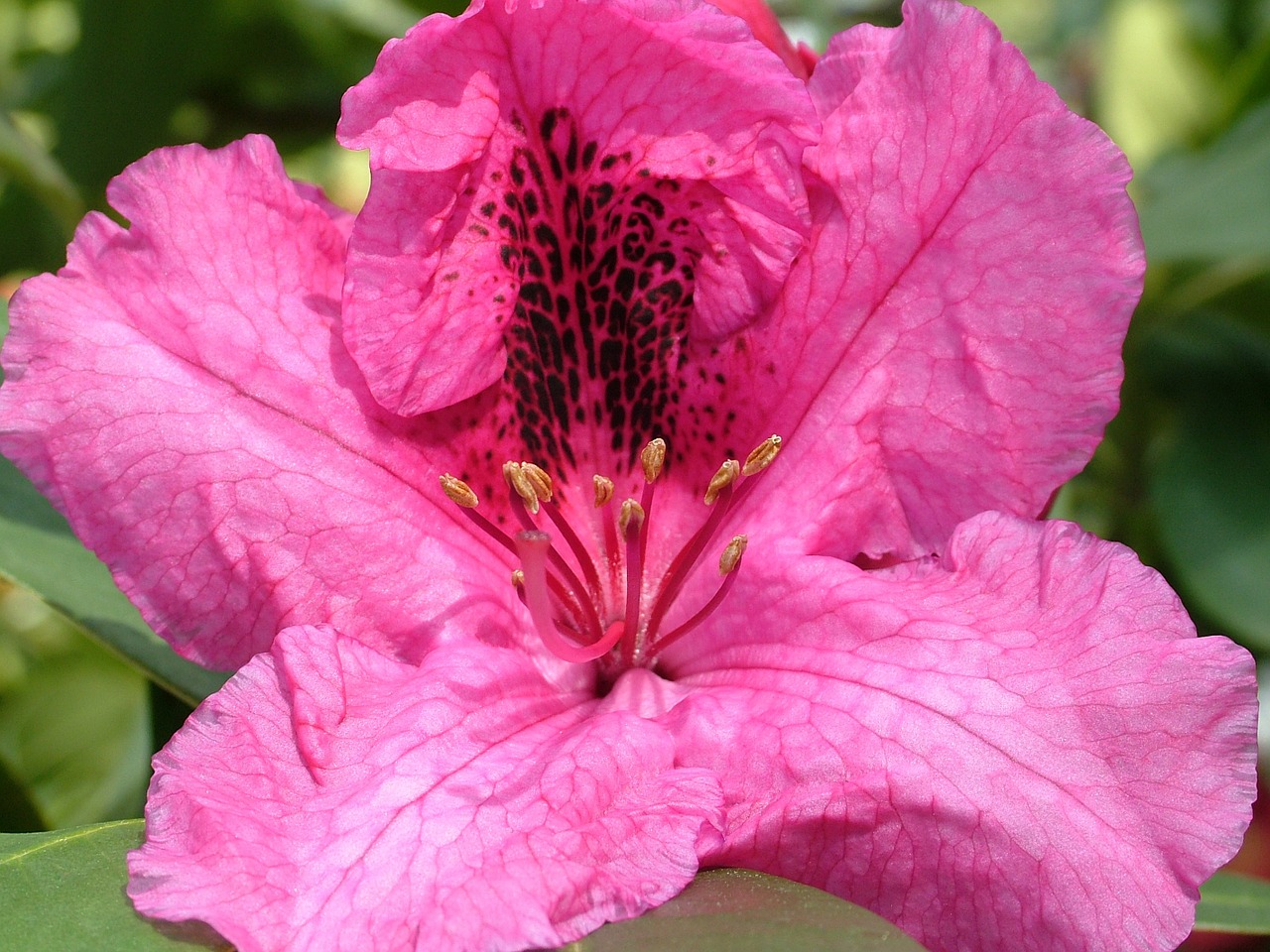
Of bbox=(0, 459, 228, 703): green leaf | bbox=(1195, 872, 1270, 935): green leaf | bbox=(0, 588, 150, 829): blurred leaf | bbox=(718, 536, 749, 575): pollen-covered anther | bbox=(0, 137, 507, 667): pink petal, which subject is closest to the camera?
bbox=(0, 137, 507, 667): pink petal

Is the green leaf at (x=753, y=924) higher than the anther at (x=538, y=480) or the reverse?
the reverse

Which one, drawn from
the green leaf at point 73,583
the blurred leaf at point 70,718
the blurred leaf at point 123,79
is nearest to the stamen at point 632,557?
the green leaf at point 73,583

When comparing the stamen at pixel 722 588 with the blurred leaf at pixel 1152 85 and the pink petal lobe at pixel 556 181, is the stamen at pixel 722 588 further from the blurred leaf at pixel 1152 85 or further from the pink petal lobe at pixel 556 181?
the blurred leaf at pixel 1152 85

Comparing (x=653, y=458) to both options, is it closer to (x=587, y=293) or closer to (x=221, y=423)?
(x=587, y=293)

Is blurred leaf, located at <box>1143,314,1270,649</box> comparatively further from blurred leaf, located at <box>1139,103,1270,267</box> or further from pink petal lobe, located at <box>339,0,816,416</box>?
pink petal lobe, located at <box>339,0,816,416</box>

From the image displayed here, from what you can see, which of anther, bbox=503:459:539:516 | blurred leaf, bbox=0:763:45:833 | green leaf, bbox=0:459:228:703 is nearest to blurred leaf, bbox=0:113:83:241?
green leaf, bbox=0:459:228:703

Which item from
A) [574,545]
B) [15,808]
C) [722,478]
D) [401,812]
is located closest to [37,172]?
[15,808]

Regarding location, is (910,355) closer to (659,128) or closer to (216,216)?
(659,128)
